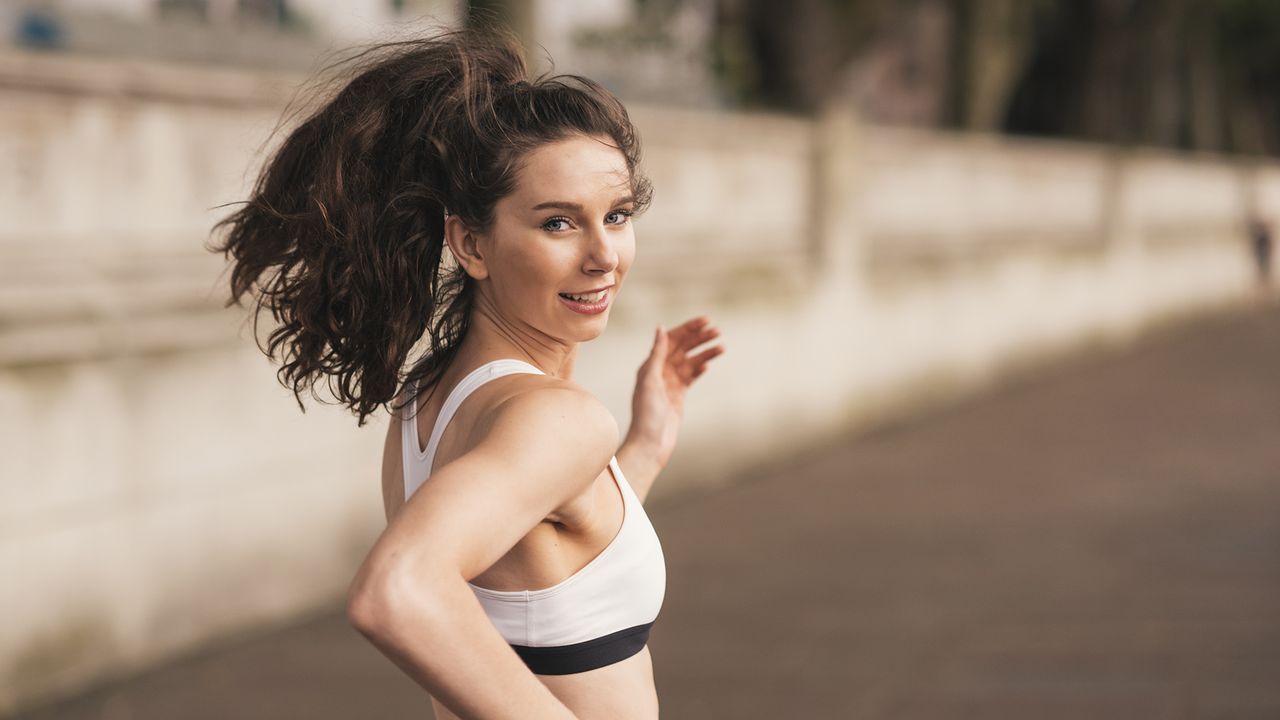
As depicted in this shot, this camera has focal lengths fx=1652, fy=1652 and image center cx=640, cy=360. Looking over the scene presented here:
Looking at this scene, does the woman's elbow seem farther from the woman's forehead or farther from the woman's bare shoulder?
the woman's forehead

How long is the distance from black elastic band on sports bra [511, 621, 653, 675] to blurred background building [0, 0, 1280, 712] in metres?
0.95

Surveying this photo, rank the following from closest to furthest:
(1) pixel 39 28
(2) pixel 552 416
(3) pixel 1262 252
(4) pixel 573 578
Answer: (2) pixel 552 416, (4) pixel 573 578, (1) pixel 39 28, (3) pixel 1262 252

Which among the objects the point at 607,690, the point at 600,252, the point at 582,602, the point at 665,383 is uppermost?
the point at 600,252

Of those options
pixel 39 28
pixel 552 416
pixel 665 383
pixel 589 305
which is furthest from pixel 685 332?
pixel 39 28

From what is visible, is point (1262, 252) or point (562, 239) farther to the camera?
point (1262, 252)

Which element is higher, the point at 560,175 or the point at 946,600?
the point at 560,175

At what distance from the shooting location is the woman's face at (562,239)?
1.93 meters

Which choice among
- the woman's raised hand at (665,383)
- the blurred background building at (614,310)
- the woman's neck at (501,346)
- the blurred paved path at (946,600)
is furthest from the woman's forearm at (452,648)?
the blurred paved path at (946,600)

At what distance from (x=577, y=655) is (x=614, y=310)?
7.68 m

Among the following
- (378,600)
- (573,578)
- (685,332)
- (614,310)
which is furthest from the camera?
(614,310)

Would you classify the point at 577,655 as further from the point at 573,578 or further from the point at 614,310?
the point at 614,310

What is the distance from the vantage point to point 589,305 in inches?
78.7

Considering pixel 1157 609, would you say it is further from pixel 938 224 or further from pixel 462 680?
pixel 938 224

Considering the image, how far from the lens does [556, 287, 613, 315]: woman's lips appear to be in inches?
78.2
